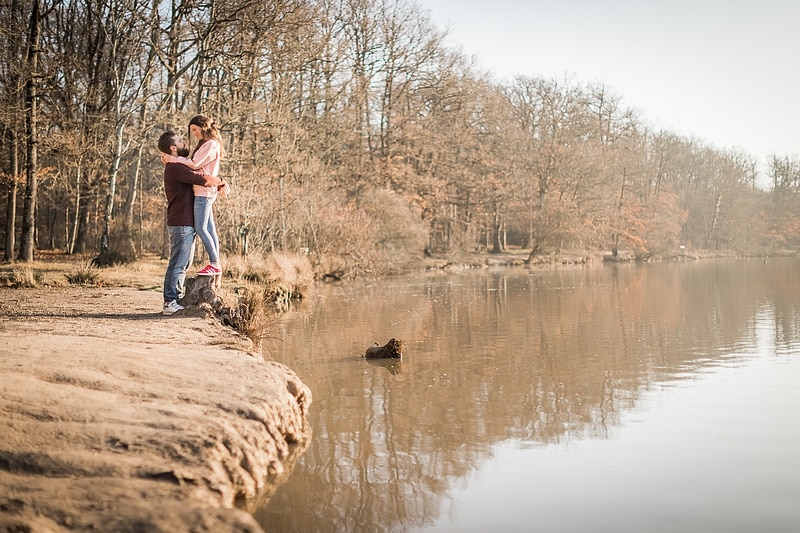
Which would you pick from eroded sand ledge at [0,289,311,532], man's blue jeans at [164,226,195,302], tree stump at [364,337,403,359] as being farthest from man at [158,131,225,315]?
tree stump at [364,337,403,359]

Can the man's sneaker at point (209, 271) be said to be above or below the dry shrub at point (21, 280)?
above

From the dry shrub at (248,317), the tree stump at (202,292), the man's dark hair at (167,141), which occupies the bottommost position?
the dry shrub at (248,317)

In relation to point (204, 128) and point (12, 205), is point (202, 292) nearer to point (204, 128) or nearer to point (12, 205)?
point (204, 128)

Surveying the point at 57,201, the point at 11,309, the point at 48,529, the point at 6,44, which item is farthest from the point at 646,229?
the point at 48,529

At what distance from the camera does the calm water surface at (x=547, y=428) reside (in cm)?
444

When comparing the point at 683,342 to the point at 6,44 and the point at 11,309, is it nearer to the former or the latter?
the point at 11,309

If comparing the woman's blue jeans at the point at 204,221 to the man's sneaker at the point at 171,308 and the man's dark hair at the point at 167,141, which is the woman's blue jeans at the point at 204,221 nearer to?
the man's dark hair at the point at 167,141

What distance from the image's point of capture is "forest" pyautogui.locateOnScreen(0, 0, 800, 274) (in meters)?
20.1

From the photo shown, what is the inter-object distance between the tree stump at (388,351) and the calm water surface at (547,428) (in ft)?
0.51

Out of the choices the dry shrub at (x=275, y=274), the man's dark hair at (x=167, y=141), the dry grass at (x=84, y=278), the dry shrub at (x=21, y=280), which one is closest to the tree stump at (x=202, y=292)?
the man's dark hair at (x=167, y=141)

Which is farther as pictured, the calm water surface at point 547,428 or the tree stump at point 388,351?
the tree stump at point 388,351

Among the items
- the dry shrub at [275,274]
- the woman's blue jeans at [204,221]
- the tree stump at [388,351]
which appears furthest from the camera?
the dry shrub at [275,274]

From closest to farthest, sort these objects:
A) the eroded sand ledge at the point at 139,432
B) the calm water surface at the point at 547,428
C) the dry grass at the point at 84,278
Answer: the eroded sand ledge at the point at 139,432, the calm water surface at the point at 547,428, the dry grass at the point at 84,278

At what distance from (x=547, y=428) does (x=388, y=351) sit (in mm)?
3525
